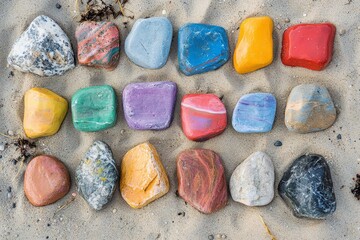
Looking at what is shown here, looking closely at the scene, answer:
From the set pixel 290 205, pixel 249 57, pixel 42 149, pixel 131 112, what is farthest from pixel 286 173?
pixel 42 149

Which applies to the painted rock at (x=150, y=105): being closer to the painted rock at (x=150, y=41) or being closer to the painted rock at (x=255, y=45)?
the painted rock at (x=150, y=41)

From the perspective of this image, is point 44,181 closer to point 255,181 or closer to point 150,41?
point 150,41

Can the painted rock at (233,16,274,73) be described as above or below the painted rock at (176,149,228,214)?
above

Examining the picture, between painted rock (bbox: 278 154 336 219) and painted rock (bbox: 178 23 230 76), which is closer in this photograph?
painted rock (bbox: 278 154 336 219)

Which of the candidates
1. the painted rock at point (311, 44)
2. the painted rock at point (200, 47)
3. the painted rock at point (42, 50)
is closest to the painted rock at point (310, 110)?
the painted rock at point (311, 44)

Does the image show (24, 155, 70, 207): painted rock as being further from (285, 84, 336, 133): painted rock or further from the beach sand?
(285, 84, 336, 133): painted rock

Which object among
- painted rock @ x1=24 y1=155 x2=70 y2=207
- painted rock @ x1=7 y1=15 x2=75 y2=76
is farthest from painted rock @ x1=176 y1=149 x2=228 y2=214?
painted rock @ x1=7 y1=15 x2=75 y2=76

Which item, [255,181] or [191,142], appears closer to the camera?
[255,181]

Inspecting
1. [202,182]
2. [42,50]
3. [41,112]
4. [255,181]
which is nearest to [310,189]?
[255,181]
